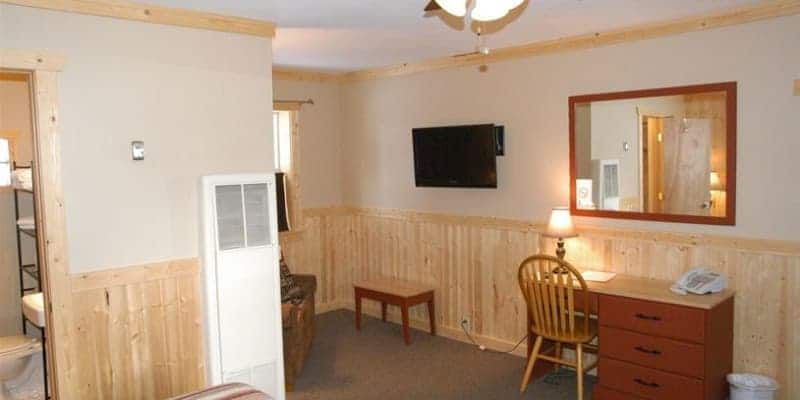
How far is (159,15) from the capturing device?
3.25 metres

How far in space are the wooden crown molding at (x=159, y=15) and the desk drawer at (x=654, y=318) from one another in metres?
2.50

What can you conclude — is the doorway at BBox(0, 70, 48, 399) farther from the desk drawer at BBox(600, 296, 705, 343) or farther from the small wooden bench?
the desk drawer at BBox(600, 296, 705, 343)

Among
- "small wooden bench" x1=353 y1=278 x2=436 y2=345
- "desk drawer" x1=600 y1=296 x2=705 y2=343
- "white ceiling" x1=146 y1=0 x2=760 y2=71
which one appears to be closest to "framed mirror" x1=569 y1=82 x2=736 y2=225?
"white ceiling" x1=146 y1=0 x2=760 y2=71

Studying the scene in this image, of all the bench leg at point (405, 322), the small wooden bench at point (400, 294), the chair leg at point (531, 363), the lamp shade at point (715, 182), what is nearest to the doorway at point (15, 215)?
the small wooden bench at point (400, 294)

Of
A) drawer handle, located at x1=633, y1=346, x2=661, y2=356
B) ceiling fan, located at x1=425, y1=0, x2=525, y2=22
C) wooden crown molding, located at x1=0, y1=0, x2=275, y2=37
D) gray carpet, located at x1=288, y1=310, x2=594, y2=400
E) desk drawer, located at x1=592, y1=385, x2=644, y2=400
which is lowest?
gray carpet, located at x1=288, y1=310, x2=594, y2=400

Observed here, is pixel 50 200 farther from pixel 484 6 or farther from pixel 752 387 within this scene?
pixel 752 387

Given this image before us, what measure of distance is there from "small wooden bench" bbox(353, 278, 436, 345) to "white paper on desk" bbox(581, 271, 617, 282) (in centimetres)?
144

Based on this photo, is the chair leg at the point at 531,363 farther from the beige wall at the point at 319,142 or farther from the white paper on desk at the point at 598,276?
the beige wall at the point at 319,142

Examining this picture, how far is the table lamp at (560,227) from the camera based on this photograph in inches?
168

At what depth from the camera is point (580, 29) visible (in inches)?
159

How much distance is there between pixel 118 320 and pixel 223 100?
4.12ft

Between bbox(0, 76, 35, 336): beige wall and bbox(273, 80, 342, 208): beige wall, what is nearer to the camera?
bbox(0, 76, 35, 336): beige wall

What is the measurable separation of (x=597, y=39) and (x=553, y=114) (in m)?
0.59

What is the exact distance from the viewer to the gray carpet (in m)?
4.15
